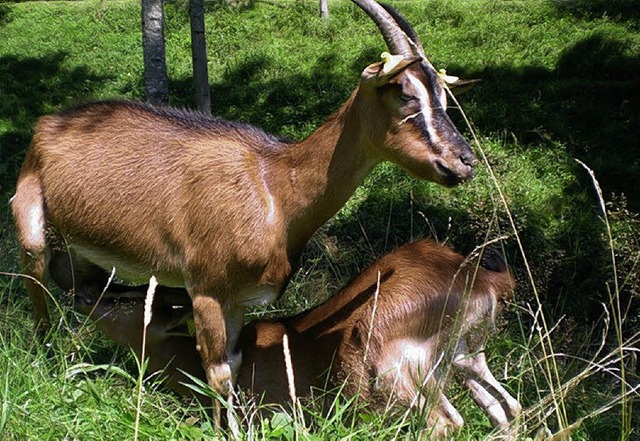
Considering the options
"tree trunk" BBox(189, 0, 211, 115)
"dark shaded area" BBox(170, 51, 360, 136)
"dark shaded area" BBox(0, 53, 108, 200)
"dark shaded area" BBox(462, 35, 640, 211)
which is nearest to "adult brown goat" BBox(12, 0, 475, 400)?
"tree trunk" BBox(189, 0, 211, 115)

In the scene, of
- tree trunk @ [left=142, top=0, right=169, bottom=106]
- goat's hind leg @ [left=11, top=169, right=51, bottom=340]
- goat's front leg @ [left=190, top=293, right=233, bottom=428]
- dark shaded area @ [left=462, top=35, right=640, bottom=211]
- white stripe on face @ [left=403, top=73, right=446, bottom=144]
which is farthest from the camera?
dark shaded area @ [left=462, top=35, right=640, bottom=211]

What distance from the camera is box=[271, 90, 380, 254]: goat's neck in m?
4.00

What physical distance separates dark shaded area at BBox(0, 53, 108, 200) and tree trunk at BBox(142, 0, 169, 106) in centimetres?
396

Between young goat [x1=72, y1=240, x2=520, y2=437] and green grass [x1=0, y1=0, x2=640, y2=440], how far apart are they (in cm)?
19

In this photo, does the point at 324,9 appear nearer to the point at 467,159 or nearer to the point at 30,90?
→ the point at 30,90

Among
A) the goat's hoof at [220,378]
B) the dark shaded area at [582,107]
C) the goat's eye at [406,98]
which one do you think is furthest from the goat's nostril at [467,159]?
the dark shaded area at [582,107]

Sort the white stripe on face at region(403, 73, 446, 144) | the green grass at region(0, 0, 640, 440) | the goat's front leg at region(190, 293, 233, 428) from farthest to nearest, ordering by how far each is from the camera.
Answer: the goat's front leg at region(190, 293, 233, 428) → the green grass at region(0, 0, 640, 440) → the white stripe on face at region(403, 73, 446, 144)

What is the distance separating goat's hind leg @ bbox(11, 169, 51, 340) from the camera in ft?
15.8

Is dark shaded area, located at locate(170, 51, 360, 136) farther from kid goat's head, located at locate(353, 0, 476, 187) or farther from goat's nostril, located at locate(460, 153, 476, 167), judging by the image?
goat's nostril, located at locate(460, 153, 476, 167)

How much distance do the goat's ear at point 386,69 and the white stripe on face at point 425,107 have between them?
0.11 meters

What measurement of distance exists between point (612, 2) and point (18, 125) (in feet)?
28.0

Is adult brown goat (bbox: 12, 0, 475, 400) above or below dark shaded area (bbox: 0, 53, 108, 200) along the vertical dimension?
above

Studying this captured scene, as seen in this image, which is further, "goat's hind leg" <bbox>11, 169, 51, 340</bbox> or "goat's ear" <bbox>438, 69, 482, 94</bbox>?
"goat's hind leg" <bbox>11, 169, 51, 340</bbox>

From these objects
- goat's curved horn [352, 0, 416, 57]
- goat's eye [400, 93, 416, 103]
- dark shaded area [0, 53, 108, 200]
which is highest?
goat's curved horn [352, 0, 416, 57]
